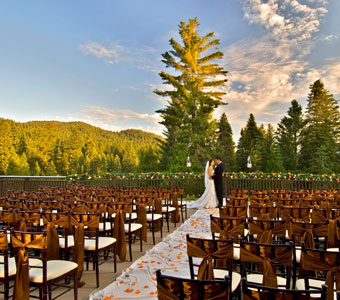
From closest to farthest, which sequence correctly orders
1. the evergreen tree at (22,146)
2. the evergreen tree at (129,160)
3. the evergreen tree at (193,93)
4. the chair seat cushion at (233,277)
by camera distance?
the chair seat cushion at (233,277) → the evergreen tree at (193,93) → the evergreen tree at (22,146) → the evergreen tree at (129,160)

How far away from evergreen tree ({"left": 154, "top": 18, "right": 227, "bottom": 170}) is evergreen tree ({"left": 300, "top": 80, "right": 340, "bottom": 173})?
1145cm

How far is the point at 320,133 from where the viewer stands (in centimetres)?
3253

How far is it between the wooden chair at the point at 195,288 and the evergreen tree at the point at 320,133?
31985mm

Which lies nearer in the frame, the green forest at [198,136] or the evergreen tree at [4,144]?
the green forest at [198,136]

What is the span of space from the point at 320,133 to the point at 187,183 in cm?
2355

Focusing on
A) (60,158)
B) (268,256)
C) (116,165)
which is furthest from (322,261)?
(116,165)

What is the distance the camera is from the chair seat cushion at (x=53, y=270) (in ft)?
10.5

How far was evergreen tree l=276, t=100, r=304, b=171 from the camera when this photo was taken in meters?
34.2

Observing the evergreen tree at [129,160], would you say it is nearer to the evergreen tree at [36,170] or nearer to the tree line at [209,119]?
the evergreen tree at [36,170]

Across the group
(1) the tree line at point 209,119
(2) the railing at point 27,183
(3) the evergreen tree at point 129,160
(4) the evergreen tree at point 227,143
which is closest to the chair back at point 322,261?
(2) the railing at point 27,183

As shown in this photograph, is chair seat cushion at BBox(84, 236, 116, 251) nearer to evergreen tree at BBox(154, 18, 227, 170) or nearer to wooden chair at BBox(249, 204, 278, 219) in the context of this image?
wooden chair at BBox(249, 204, 278, 219)

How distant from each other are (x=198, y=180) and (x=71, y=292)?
1159cm

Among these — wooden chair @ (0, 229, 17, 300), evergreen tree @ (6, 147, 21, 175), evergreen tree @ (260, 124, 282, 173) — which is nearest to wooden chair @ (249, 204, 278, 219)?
wooden chair @ (0, 229, 17, 300)

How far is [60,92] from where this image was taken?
4194cm
